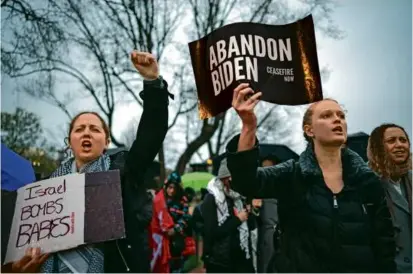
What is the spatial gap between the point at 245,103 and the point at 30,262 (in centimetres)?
112

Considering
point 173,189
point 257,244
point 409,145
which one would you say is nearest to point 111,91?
point 173,189

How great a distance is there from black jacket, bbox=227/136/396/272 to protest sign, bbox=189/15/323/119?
286 mm

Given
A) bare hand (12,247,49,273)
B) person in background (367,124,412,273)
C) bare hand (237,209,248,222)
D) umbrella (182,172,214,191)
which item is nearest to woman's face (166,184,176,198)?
bare hand (237,209,248,222)

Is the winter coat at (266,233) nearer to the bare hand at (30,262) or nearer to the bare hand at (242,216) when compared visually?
the bare hand at (242,216)

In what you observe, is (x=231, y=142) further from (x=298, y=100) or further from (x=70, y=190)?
(x=70, y=190)

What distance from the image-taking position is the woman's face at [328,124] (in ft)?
7.07

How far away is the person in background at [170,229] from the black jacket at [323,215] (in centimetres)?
337

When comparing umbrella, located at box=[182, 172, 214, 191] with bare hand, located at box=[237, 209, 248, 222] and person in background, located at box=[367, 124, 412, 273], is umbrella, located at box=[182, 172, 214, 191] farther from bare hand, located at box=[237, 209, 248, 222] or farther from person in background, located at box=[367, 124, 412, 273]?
person in background, located at box=[367, 124, 412, 273]

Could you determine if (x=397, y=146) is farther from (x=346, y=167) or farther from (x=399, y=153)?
(x=346, y=167)

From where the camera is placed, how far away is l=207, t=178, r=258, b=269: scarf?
4.15m

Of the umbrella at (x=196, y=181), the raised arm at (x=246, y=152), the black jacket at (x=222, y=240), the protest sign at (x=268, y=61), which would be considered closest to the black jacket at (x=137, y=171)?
the protest sign at (x=268, y=61)

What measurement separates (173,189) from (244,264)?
86.0 inches

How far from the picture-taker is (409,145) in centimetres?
279

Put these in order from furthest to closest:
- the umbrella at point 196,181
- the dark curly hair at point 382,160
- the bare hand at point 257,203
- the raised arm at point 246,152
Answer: the umbrella at point 196,181 → the bare hand at point 257,203 → the dark curly hair at point 382,160 → the raised arm at point 246,152
